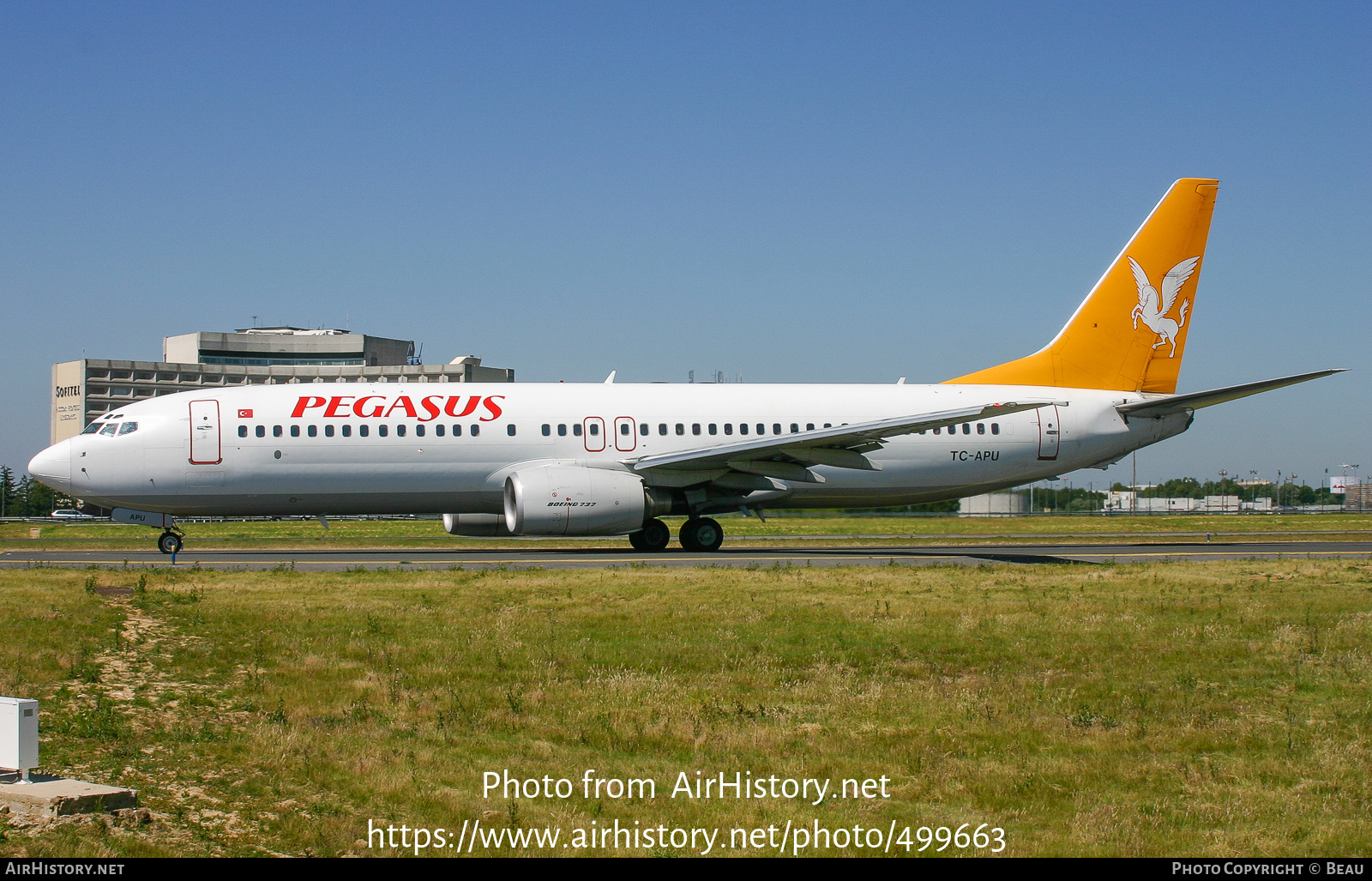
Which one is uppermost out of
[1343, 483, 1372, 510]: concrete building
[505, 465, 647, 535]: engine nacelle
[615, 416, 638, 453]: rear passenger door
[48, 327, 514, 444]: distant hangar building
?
[48, 327, 514, 444]: distant hangar building

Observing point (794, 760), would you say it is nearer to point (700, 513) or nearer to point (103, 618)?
point (103, 618)

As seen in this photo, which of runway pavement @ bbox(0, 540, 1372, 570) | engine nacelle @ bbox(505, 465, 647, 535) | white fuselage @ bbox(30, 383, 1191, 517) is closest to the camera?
runway pavement @ bbox(0, 540, 1372, 570)

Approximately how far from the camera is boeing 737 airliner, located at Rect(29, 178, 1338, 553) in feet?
86.0

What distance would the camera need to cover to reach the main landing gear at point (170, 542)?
85.1 ft

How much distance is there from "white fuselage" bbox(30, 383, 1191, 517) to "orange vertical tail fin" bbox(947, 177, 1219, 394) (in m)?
0.90

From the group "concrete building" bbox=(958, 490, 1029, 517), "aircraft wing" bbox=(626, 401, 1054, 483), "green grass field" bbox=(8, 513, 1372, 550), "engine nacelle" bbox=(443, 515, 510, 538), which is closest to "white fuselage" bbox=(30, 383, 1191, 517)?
"engine nacelle" bbox=(443, 515, 510, 538)

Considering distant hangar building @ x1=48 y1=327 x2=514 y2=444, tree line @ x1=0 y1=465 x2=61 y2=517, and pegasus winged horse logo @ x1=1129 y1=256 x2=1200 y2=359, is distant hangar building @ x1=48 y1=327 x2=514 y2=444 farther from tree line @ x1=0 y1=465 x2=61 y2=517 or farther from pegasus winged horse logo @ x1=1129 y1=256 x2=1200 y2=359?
pegasus winged horse logo @ x1=1129 y1=256 x2=1200 y2=359

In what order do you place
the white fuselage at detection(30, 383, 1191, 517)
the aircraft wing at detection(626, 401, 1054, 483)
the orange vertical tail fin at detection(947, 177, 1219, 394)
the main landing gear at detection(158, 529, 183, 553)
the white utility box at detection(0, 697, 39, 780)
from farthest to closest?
the orange vertical tail fin at detection(947, 177, 1219, 394) → the aircraft wing at detection(626, 401, 1054, 483) → the white fuselage at detection(30, 383, 1191, 517) → the main landing gear at detection(158, 529, 183, 553) → the white utility box at detection(0, 697, 39, 780)

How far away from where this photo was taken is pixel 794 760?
29.0 ft

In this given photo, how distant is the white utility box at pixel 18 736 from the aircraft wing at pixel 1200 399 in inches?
987

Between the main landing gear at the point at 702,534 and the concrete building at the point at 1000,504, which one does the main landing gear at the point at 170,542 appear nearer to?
the main landing gear at the point at 702,534

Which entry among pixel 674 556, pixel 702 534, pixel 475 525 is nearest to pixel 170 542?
pixel 475 525

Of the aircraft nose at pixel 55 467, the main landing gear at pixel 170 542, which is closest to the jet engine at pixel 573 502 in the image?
the main landing gear at pixel 170 542

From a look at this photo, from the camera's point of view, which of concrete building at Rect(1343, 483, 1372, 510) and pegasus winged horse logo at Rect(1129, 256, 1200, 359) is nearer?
pegasus winged horse logo at Rect(1129, 256, 1200, 359)
